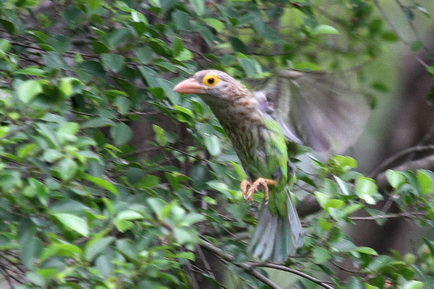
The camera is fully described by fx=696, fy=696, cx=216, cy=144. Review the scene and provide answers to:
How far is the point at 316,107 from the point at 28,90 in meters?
1.73

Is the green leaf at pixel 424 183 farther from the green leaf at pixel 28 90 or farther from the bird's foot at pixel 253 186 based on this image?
the green leaf at pixel 28 90

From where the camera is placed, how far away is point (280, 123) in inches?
150

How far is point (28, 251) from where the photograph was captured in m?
2.46

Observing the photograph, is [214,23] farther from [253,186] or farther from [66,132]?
[66,132]

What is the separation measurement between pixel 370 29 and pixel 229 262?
8.55 ft

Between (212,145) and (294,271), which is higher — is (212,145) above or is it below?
above

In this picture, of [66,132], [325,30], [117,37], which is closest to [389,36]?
[325,30]

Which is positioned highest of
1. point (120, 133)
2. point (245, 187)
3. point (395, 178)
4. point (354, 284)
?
point (395, 178)

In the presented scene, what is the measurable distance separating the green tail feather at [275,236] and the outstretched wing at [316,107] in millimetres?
380

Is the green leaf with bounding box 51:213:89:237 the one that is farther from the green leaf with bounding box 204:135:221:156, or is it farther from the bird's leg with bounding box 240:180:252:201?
the bird's leg with bounding box 240:180:252:201

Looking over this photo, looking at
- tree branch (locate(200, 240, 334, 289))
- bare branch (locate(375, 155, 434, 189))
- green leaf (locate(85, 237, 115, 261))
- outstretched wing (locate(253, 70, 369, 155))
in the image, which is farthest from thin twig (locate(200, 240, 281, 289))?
bare branch (locate(375, 155, 434, 189))

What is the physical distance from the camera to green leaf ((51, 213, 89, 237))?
7.75ft

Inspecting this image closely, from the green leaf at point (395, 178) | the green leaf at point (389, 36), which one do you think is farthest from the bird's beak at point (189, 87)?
the green leaf at point (389, 36)

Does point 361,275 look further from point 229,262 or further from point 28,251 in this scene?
point 28,251
